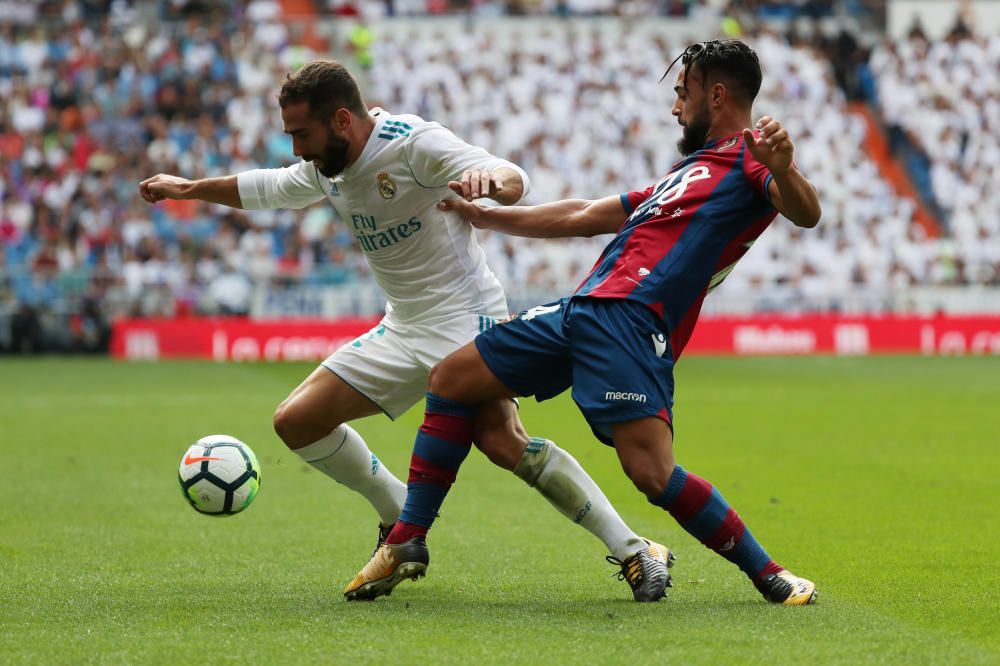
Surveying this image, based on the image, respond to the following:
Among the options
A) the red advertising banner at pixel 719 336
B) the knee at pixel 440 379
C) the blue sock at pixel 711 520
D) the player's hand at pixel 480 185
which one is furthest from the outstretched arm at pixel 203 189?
the red advertising banner at pixel 719 336

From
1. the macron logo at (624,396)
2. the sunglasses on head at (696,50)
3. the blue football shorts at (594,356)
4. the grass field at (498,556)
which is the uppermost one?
the sunglasses on head at (696,50)

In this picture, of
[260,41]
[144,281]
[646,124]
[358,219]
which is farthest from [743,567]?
[260,41]

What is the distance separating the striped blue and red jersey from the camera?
18.1ft

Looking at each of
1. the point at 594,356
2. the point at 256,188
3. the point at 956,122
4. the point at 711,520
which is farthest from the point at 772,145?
the point at 956,122

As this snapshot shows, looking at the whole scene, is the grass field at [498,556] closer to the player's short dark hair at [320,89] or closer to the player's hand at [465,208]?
the player's hand at [465,208]

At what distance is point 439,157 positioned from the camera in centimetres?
593

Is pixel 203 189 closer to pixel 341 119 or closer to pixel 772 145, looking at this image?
pixel 341 119

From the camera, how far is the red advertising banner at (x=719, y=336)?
25.1 meters

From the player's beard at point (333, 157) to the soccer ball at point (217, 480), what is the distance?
1427 millimetres

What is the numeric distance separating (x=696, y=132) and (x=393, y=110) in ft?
76.3

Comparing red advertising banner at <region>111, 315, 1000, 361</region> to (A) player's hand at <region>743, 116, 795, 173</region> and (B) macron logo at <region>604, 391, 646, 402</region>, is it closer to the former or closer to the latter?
(B) macron logo at <region>604, 391, 646, 402</region>

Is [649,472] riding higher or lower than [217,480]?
higher

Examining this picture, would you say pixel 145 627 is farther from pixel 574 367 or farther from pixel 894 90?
pixel 894 90

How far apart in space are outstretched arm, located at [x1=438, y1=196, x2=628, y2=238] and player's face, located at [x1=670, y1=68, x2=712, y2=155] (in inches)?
18.0
